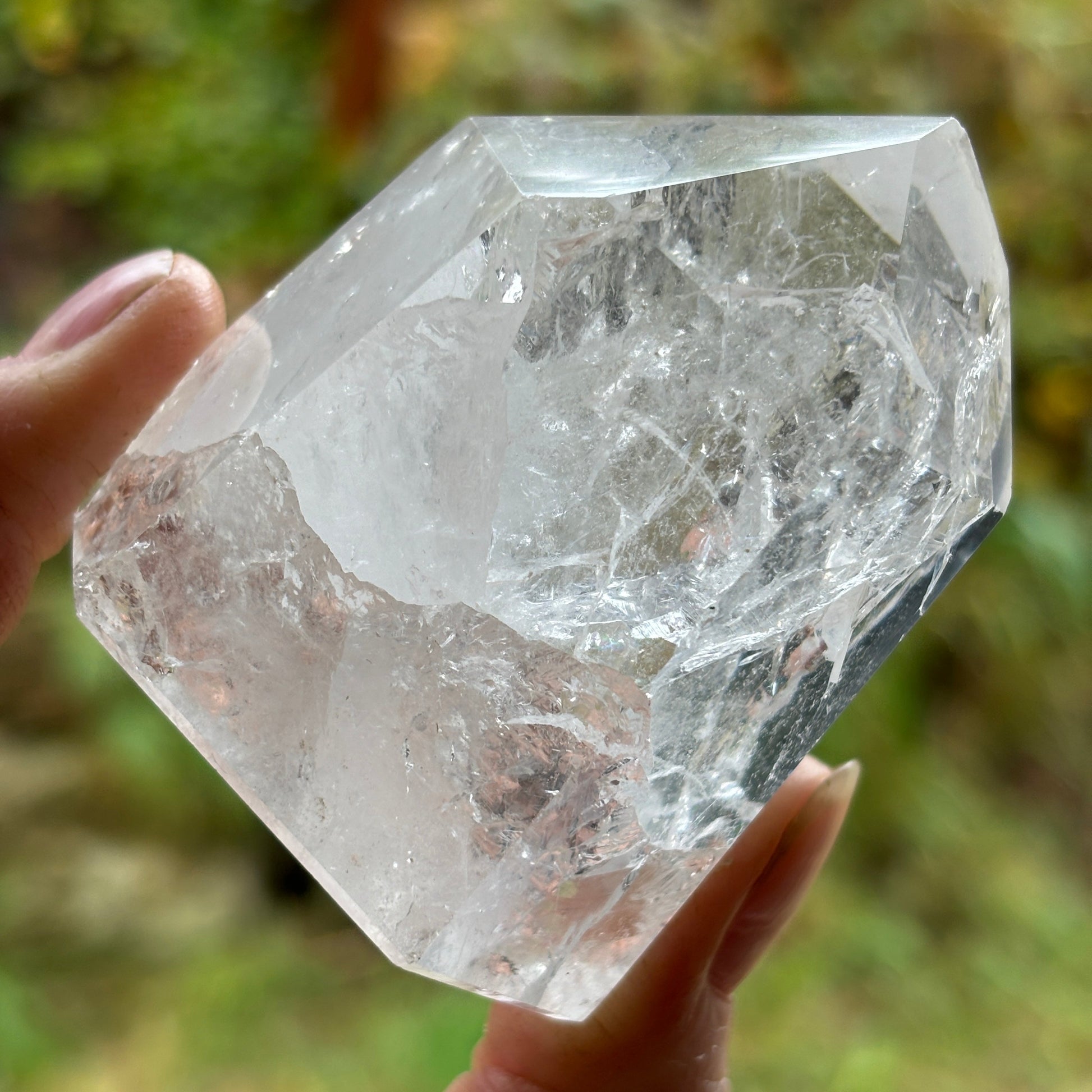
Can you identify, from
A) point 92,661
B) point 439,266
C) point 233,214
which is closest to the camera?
point 439,266

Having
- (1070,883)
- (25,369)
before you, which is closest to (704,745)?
(25,369)

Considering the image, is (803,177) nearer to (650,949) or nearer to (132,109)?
(650,949)

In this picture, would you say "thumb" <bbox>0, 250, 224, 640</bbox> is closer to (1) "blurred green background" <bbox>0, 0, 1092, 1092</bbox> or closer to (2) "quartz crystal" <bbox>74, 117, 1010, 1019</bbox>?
(2) "quartz crystal" <bbox>74, 117, 1010, 1019</bbox>

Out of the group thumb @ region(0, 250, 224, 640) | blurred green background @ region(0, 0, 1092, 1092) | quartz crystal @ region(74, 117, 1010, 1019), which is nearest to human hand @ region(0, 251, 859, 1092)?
thumb @ region(0, 250, 224, 640)

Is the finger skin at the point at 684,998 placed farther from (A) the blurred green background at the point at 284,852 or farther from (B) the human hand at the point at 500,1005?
(A) the blurred green background at the point at 284,852

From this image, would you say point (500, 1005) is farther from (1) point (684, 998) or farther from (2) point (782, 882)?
(2) point (782, 882)


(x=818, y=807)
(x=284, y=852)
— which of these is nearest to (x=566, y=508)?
(x=818, y=807)

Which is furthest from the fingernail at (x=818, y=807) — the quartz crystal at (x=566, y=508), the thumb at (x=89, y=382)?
the thumb at (x=89, y=382)

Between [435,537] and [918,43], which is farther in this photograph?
[918,43]
